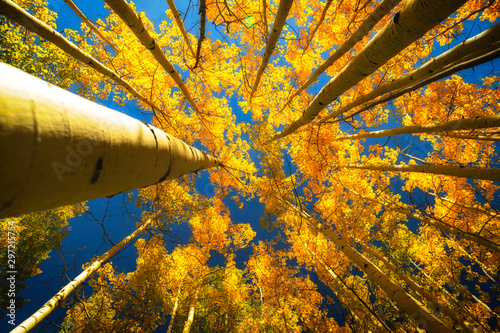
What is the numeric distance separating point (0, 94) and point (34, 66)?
6202 millimetres

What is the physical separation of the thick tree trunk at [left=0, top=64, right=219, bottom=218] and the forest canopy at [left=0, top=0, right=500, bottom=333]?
0.02 m

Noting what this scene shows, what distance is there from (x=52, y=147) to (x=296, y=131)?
18.7ft

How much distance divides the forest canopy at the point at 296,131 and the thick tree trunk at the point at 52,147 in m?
0.02

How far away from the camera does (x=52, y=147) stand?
1.62 feet

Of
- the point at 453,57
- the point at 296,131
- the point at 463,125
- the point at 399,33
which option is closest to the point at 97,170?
the point at 399,33

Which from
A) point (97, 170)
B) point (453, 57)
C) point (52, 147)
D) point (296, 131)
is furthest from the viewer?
point (296, 131)

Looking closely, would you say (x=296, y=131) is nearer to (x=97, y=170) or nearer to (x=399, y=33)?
(x=399, y=33)

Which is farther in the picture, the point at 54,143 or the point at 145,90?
the point at 145,90

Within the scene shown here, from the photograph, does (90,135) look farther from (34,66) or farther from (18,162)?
(34,66)

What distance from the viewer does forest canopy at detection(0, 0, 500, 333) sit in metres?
2.05

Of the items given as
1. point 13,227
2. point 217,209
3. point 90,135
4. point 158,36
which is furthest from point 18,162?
point 13,227

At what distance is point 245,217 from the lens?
31.8 m

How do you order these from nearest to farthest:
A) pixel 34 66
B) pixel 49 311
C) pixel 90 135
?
pixel 90 135, pixel 49 311, pixel 34 66

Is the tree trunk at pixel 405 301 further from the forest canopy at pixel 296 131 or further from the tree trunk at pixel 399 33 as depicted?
the tree trunk at pixel 399 33
